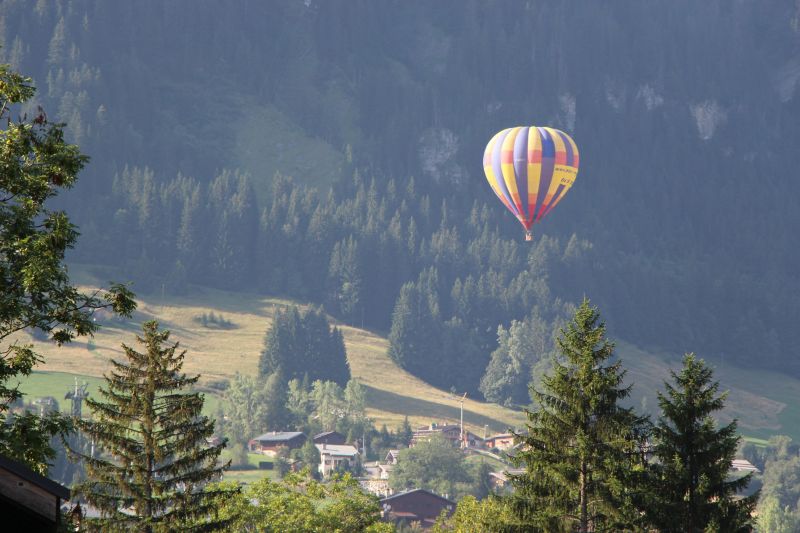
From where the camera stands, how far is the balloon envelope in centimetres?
15588

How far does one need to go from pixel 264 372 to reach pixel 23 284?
160 metres

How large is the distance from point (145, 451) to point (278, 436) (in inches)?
4944

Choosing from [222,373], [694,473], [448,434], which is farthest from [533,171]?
[694,473]

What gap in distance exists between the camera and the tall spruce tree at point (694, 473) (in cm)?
3256

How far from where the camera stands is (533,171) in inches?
6156

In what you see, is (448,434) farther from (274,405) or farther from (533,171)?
(533,171)

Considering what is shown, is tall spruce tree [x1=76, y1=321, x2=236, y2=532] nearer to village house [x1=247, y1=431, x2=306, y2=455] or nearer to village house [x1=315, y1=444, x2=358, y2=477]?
village house [x1=315, y1=444, x2=358, y2=477]

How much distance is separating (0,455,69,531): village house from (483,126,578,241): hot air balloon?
143012 mm

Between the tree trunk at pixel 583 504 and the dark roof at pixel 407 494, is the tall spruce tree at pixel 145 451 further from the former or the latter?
the dark roof at pixel 407 494

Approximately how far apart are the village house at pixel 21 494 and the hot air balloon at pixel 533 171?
143m

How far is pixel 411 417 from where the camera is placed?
567ft

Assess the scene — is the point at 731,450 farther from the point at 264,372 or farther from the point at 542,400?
the point at 264,372

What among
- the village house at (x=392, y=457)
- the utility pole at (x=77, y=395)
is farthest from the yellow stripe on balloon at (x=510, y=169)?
the utility pole at (x=77, y=395)

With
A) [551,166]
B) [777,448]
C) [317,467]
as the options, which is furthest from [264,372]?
[777,448]
